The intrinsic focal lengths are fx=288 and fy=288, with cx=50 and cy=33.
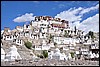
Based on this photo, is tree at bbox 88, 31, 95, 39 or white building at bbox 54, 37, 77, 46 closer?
white building at bbox 54, 37, 77, 46

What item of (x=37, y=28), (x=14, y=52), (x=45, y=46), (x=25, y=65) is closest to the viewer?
(x=25, y=65)

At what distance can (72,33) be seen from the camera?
58094 mm

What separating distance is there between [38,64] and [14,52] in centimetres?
467

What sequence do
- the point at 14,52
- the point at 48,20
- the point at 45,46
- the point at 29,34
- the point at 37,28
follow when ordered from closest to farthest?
the point at 14,52, the point at 45,46, the point at 29,34, the point at 37,28, the point at 48,20

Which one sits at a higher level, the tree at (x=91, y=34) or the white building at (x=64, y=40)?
the tree at (x=91, y=34)

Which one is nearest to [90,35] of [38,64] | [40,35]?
[40,35]

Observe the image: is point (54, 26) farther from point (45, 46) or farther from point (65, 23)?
point (45, 46)

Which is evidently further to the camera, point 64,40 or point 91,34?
point 91,34

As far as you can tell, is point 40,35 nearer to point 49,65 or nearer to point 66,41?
point 66,41

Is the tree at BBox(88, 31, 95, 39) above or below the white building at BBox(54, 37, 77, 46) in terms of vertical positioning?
above

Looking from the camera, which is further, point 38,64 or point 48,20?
point 48,20

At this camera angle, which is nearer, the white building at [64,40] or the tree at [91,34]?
the white building at [64,40]

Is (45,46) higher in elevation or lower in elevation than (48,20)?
lower

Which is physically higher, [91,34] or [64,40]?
[91,34]
